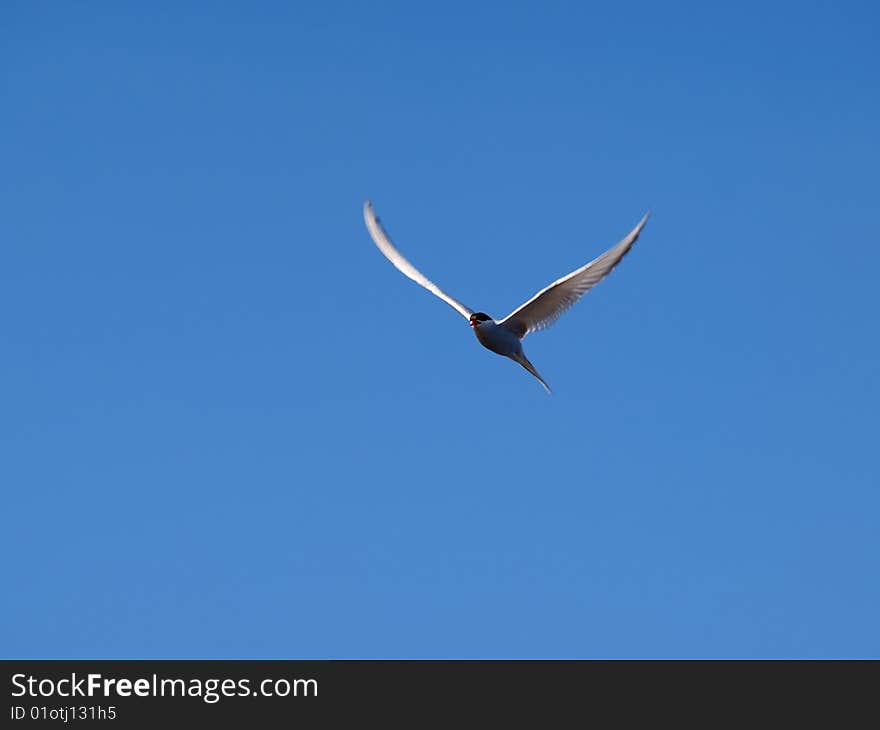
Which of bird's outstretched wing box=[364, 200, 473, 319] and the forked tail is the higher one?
bird's outstretched wing box=[364, 200, 473, 319]

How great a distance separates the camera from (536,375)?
42.4m

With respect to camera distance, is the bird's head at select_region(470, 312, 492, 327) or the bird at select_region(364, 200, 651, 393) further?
the bird's head at select_region(470, 312, 492, 327)

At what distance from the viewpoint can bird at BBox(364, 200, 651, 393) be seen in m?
38.9

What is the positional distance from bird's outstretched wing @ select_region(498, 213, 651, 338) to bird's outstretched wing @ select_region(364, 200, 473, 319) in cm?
281

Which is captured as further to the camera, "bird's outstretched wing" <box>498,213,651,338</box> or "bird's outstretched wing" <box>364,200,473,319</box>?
"bird's outstretched wing" <box>364,200,473,319</box>

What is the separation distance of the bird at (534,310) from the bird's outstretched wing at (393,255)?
30 mm

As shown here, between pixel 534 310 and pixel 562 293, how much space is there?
1.12 m

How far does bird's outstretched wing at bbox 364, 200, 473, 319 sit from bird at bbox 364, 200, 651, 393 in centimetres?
3

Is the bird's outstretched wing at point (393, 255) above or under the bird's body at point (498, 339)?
above

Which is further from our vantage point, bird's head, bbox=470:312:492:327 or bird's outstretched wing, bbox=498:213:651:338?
bird's head, bbox=470:312:492:327

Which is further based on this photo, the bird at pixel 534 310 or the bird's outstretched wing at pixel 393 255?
the bird's outstretched wing at pixel 393 255

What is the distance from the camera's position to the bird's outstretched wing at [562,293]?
3806cm

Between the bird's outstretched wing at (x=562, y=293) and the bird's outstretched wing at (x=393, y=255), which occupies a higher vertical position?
the bird's outstretched wing at (x=393, y=255)
